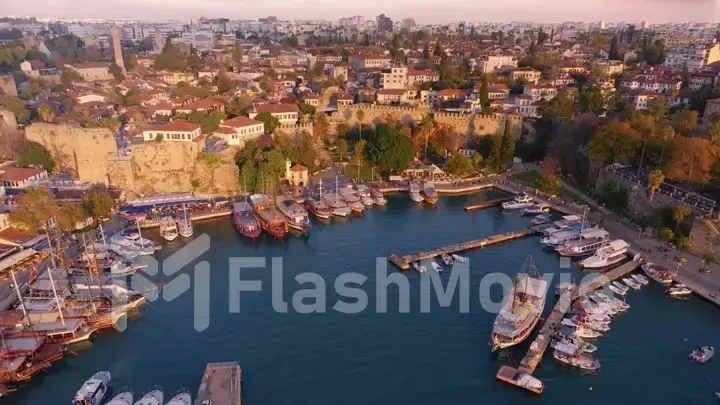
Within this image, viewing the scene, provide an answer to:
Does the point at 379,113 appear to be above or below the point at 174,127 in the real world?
above

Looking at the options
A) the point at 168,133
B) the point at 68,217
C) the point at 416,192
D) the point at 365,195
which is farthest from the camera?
the point at 416,192

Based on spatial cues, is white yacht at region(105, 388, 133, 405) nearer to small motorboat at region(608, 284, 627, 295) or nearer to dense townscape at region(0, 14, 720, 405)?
dense townscape at region(0, 14, 720, 405)

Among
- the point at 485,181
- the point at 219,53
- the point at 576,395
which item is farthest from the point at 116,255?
the point at 219,53

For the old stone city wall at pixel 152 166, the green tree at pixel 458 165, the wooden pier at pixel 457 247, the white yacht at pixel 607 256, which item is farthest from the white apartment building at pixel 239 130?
the white yacht at pixel 607 256

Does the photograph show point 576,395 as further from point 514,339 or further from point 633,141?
point 633,141

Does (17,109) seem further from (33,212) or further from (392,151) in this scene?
(392,151)

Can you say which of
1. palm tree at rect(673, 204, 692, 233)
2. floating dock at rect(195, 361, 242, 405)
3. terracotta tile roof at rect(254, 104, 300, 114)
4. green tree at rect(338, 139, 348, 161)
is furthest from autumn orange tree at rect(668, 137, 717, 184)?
terracotta tile roof at rect(254, 104, 300, 114)

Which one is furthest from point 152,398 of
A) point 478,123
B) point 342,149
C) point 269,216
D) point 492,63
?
point 492,63
